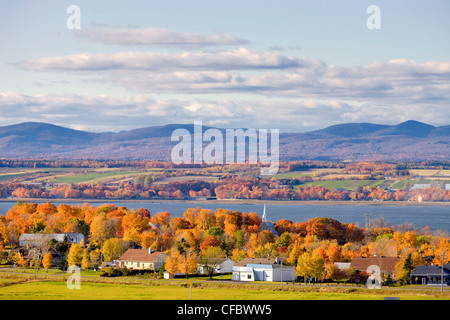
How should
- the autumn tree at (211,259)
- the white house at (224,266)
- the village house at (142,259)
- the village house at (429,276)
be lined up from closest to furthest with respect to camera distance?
the village house at (429,276) → the autumn tree at (211,259) → the white house at (224,266) → the village house at (142,259)

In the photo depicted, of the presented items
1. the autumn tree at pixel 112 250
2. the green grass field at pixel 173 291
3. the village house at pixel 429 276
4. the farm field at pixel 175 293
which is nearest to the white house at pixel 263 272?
the green grass field at pixel 173 291

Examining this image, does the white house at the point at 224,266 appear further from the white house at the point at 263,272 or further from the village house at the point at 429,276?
the village house at the point at 429,276

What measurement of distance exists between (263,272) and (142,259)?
12834 mm

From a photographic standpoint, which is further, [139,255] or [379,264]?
[139,255]

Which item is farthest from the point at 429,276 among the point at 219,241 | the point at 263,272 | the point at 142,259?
the point at 219,241

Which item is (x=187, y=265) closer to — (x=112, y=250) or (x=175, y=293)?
(x=112, y=250)

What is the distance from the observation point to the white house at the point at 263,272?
68.9 m

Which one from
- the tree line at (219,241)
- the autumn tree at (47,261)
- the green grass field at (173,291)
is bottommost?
the green grass field at (173,291)

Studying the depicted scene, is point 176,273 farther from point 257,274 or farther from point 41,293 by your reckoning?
point 41,293

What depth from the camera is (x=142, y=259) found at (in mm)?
76000

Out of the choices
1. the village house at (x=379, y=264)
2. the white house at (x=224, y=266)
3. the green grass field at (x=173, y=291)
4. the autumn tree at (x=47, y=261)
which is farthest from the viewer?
the autumn tree at (x=47, y=261)

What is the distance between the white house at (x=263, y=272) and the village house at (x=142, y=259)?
7714mm
